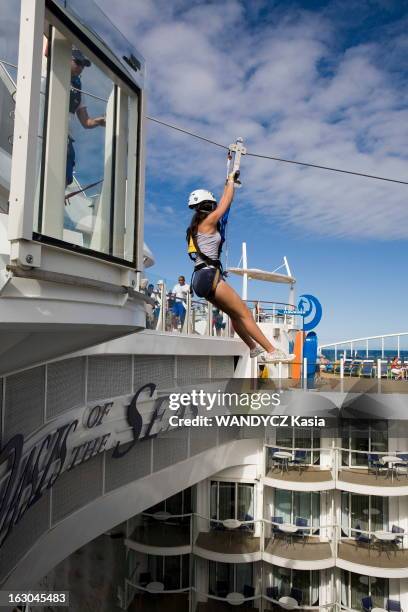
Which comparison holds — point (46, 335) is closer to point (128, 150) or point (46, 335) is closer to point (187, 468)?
point (128, 150)

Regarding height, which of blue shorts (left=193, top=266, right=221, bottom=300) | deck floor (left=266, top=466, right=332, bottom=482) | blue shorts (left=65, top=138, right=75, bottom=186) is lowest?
deck floor (left=266, top=466, right=332, bottom=482)

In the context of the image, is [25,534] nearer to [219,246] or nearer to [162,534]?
[219,246]

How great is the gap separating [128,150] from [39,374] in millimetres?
4076

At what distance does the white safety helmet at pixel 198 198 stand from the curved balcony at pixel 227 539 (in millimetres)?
13300

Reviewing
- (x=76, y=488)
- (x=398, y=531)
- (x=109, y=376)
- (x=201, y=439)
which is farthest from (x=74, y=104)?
(x=398, y=531)

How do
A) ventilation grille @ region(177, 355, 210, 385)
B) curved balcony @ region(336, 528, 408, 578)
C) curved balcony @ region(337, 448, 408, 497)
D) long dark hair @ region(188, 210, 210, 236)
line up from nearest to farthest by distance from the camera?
long dark hair @ region(188, 210, 210, 236) < ventilation grille @ region(177, 355, 210, 385) < curved balcony @ region(336, 528, 408, 578) < curved balcony @ region(337, 448, 408, 497)

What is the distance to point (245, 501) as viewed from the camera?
53.2ft

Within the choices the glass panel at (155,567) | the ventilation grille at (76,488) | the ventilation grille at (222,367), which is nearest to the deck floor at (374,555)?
the glass panel at (155,567)

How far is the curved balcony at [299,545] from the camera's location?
47.8 feet

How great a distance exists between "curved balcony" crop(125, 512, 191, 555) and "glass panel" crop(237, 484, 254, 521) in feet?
5.97

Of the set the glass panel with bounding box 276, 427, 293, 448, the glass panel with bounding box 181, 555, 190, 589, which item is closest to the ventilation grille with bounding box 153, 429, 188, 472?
the glass panel with bounding box 276, 427, 293, 448

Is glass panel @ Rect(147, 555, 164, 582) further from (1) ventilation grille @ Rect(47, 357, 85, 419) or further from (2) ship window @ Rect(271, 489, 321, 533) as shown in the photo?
(1) ventilation grille @ Rect(47, 357, 85, 419)

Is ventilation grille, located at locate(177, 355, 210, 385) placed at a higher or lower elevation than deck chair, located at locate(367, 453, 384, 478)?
higher

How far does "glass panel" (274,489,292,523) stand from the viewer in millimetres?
16141
